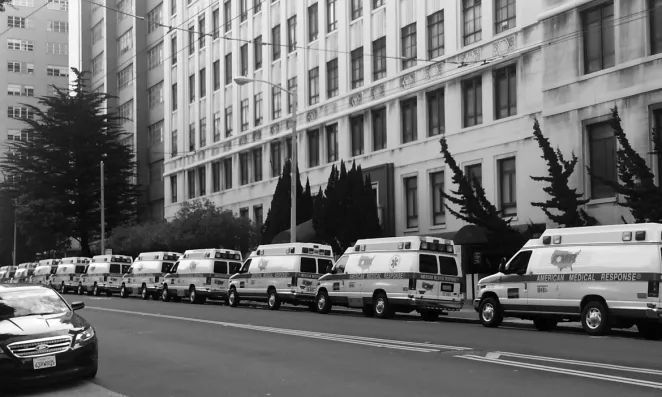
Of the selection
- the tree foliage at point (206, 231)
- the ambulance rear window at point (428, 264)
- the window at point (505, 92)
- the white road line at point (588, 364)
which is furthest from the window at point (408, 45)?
the white road line at point (588, 364)

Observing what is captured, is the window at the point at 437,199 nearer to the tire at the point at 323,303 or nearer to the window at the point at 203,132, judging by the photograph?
the tire at the point at 323,303

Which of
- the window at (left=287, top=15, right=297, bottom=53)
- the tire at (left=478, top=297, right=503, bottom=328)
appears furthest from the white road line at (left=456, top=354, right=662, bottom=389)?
the window at (left=287, top=15, right=297, bottom=53)

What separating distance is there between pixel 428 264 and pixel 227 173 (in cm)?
3456

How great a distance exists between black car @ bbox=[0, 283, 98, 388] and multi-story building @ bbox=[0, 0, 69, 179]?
98384 mm

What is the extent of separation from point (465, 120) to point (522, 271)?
54.7ft

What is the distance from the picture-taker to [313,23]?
4838 centimetres

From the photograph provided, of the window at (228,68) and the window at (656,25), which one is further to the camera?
the window at (228,68)

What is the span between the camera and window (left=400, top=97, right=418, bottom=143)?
40.1 m

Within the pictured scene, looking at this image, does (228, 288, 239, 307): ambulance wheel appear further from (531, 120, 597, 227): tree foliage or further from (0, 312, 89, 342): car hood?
(0, 312, 89, 342): car hood

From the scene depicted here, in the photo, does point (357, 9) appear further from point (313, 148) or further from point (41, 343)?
point (41, 343)

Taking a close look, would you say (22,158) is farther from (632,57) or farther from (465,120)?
(632,57)

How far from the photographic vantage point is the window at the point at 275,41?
52.0 m

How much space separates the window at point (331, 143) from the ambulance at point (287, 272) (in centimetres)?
1390

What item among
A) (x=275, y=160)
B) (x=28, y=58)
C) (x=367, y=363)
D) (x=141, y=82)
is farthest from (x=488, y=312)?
(x=28, y=58)
